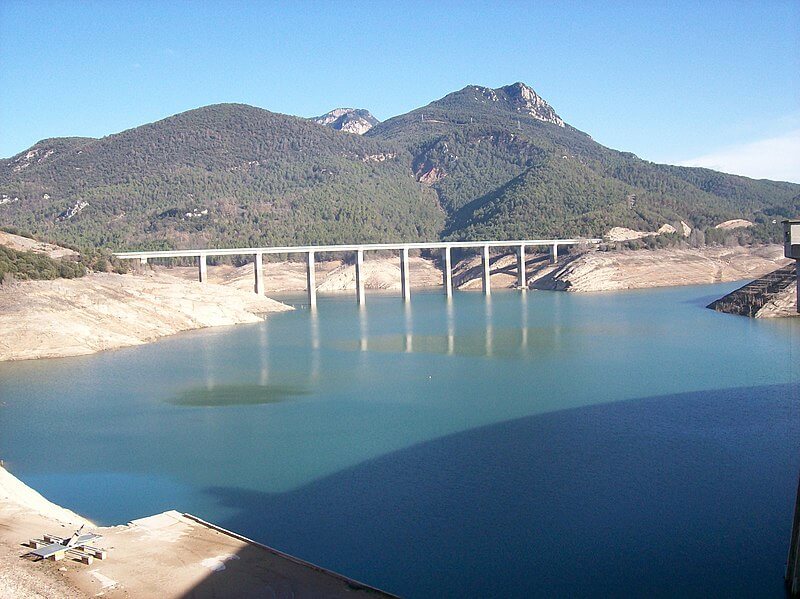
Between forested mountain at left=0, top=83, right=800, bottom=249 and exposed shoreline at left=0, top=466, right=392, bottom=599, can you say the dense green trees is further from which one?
forested mountain at left=0, top=83, right=800, bottom=249

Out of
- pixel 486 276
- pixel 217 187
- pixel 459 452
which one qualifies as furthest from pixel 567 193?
pixel 459 452

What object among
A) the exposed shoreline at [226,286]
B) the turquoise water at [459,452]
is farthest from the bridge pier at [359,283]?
the turquoise water at [459,452]

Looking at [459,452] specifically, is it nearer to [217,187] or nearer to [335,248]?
[335,248]

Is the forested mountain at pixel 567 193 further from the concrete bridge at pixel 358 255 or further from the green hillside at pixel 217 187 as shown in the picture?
the concrete bridge at pixel 358 255

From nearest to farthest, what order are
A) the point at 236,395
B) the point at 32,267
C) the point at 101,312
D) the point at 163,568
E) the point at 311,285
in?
Result: the point at 163,568 < the point at 236,395 < the point at 101,312 < the point at 32,267 < the point at 311,285

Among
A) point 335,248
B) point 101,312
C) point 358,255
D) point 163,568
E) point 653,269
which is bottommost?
point 163,568

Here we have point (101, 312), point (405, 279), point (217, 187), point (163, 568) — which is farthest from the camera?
point (217, 187)

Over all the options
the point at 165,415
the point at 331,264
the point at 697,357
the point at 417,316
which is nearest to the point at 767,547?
the point at 165,415
